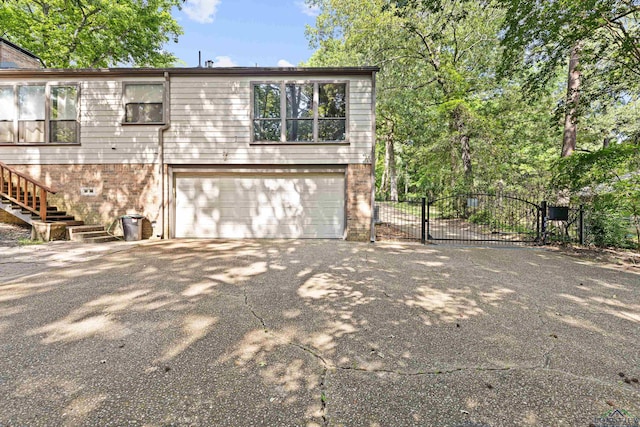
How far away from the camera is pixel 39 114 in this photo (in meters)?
9.23

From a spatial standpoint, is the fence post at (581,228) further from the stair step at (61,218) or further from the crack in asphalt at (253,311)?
the stair step at (61,218)

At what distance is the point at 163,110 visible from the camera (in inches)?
357

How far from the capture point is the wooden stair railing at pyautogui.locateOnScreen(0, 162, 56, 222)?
829 centimetres

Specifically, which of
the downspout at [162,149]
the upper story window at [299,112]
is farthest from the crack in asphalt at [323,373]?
the downspout at [162,149]

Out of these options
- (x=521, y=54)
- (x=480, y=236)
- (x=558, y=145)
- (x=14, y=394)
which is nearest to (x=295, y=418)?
(x=14, y=394)

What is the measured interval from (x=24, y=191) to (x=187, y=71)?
5610 mm

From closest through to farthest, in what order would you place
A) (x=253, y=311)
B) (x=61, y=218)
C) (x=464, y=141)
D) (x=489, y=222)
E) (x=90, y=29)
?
1. (x=253, y=311)
2. (x=61, y=218)
3. (x=489, y=222)
4. (x=464, y=141)
5. (x=90, y=29)

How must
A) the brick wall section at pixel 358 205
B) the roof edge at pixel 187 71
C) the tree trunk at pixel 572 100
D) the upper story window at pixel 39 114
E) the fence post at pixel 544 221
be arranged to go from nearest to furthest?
1. the fence post at pixel 544 221
2. the tree trunk at pixel 572 100
3. the roof edge at pixel 187 71
4. the brick wall section at pixel 358 205
5. the upper story window at pixel 39 114

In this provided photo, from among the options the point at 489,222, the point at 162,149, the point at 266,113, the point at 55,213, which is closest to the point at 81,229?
the point at 55,213

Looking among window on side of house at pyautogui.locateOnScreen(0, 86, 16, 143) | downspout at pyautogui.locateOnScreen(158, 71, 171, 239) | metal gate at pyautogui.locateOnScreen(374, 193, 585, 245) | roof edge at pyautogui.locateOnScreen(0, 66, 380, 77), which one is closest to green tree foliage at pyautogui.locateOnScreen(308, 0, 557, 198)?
metal gate at pyautogui.locateOnScreen(374, 193, 585, 245)

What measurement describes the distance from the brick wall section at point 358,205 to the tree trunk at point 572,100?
235 inches

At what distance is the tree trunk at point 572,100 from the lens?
8.66 metres

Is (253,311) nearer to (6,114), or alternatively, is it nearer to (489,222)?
(489,222)

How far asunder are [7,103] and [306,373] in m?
12.5
